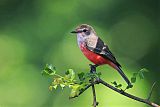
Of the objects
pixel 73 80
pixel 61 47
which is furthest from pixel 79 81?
pixel 61 47

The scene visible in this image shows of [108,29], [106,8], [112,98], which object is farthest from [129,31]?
[112,98]

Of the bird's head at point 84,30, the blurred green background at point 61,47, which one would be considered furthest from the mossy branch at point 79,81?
the blurred green background at point 61,47

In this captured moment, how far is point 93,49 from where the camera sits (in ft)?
11.8

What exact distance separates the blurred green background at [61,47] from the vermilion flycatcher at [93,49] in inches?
67.2

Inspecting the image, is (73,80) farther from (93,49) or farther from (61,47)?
(61,47)

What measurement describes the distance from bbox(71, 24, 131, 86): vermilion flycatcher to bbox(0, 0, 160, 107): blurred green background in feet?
5.60

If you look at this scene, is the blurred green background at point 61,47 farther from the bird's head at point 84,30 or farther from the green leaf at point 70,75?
the green leaf at point 70,75

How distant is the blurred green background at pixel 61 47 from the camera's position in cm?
647

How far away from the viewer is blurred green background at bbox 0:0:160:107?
647 centimetres

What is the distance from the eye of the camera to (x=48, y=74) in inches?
78.4

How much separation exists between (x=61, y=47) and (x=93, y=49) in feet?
10.5

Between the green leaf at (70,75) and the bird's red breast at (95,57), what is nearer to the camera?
the green leaf at (70,75)

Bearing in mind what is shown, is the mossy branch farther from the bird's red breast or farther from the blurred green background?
the blurred green background

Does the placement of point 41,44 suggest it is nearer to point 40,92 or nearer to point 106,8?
point 40,92
